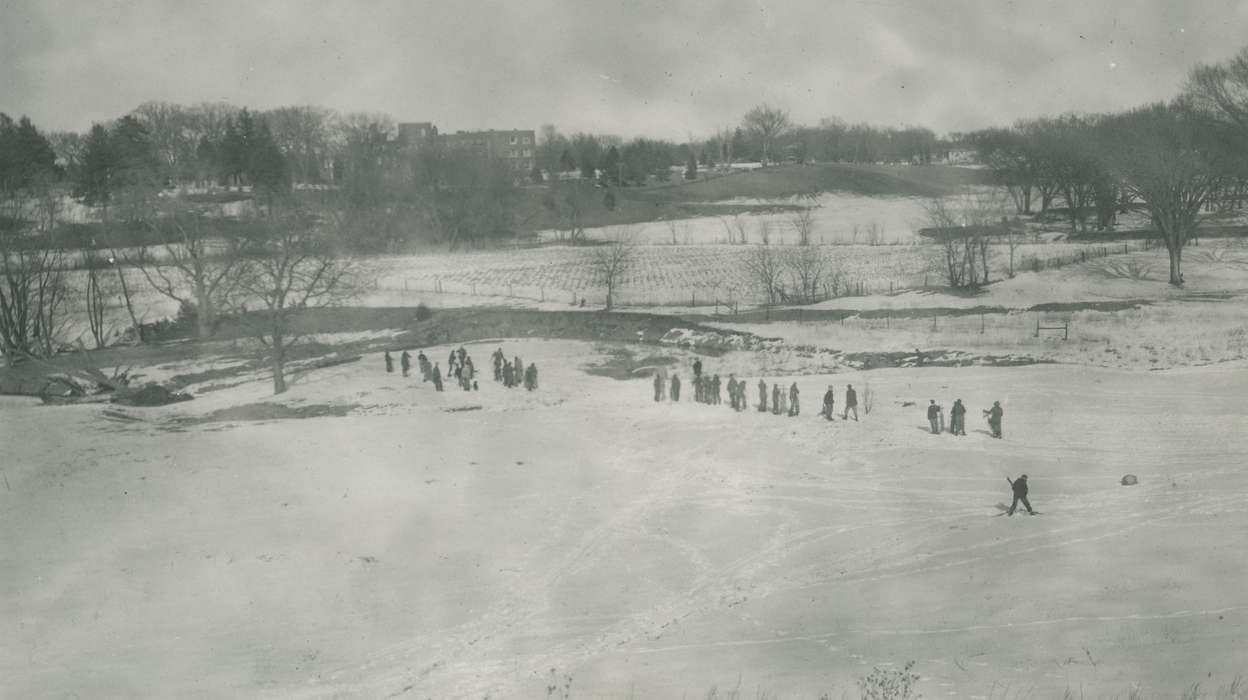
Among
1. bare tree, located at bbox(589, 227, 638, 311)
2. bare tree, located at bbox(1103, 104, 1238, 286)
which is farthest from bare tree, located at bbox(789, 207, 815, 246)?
bare tree, located at bbox(1103, 104, 1238, 286)

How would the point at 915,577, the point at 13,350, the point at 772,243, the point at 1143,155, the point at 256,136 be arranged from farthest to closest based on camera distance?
the point at 256,136
the point at 772,243
the point at 1143,155
the point at 13,350
the point at 915,577

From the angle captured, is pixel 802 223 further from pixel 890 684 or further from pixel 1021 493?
pixel 890 684

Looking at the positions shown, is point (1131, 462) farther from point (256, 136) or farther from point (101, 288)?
point (256, 136)

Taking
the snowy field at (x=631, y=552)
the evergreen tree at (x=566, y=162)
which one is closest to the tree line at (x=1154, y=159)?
the snowy field at (x=631, y=552)

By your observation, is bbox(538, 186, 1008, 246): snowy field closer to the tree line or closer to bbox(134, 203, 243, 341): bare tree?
the tree line

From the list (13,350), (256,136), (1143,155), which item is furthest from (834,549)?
(256,136)

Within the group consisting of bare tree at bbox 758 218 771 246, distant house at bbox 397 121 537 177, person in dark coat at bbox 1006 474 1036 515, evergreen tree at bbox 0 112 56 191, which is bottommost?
person in dark coat at bbox 1006 474 1036 515

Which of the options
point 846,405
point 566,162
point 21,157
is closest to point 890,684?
point 846,405
